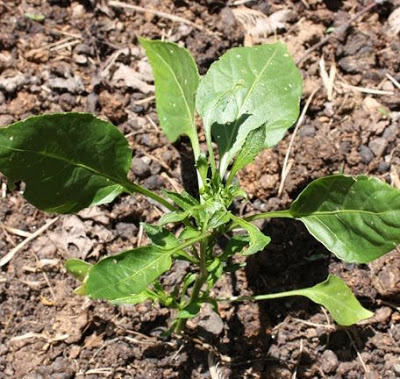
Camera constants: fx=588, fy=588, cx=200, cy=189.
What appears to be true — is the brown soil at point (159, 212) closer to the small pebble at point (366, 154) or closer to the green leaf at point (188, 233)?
the small pebble at point (366, 154)

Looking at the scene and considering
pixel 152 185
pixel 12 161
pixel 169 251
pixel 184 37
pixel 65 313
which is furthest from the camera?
pixel 184 37

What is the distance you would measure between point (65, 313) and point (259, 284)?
0.97 m

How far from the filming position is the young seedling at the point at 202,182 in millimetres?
2070

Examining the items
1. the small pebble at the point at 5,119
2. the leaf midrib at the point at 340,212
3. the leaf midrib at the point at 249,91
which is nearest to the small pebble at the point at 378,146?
the leaf midrib at the point at 249,91

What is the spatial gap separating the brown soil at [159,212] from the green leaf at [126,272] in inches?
29.9

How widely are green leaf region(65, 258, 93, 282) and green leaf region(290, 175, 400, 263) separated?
0.96 m

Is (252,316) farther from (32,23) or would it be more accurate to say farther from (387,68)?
(32,23)

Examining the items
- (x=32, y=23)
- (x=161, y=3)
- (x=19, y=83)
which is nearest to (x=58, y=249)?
(x=19, y=83)

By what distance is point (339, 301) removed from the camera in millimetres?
2518

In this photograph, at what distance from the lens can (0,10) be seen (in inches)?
127

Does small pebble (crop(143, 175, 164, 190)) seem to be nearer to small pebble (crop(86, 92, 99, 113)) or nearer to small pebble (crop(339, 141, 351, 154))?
small pebble (crop(86, 92, 99, 113))

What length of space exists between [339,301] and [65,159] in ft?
4.24

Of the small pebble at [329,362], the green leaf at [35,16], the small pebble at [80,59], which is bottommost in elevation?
the small pebble at [329,362]

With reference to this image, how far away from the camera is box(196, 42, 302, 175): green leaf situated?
260cm
